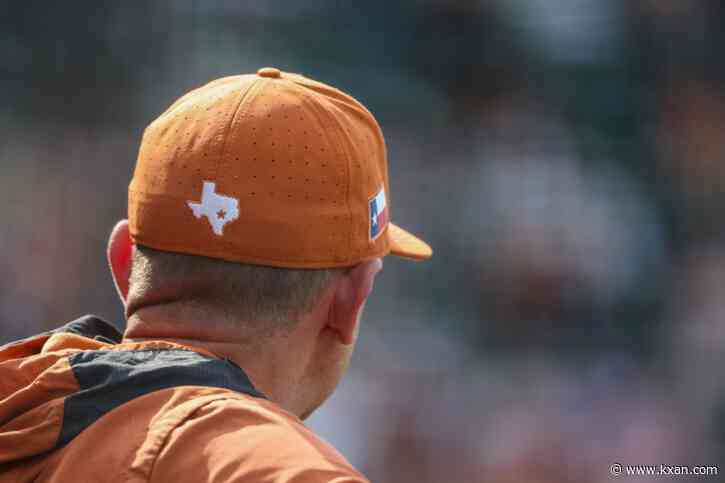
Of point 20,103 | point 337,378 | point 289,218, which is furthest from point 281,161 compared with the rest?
point 20,103

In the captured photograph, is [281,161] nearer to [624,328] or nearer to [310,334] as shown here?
[310,334]

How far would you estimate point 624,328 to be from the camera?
16.2ft

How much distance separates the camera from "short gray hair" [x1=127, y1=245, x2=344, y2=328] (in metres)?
1.25

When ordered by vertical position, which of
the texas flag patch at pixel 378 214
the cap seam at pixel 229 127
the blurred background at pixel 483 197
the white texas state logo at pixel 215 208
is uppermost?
the cap seam at pixel 229 127

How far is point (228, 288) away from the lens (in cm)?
125

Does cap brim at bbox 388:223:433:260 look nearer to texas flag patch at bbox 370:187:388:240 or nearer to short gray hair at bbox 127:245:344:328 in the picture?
texas flag patch at bbox 370:187:388:240

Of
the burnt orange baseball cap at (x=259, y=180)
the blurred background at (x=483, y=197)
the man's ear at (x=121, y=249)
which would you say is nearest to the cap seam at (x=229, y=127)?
the burnt orange baseball cap at (x=259, y=180)

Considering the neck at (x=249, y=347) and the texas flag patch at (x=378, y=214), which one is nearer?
the neck at (x=249, y=347)

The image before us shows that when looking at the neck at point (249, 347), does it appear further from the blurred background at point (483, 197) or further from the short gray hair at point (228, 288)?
the blurred background at point (483, 197)

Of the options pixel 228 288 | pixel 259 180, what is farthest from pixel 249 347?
pixel 259 180

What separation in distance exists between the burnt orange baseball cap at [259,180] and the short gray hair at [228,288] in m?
0.01

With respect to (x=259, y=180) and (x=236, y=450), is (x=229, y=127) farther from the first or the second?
(x=236, y=450)

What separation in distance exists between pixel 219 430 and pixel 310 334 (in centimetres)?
29

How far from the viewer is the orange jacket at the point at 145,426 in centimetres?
102
